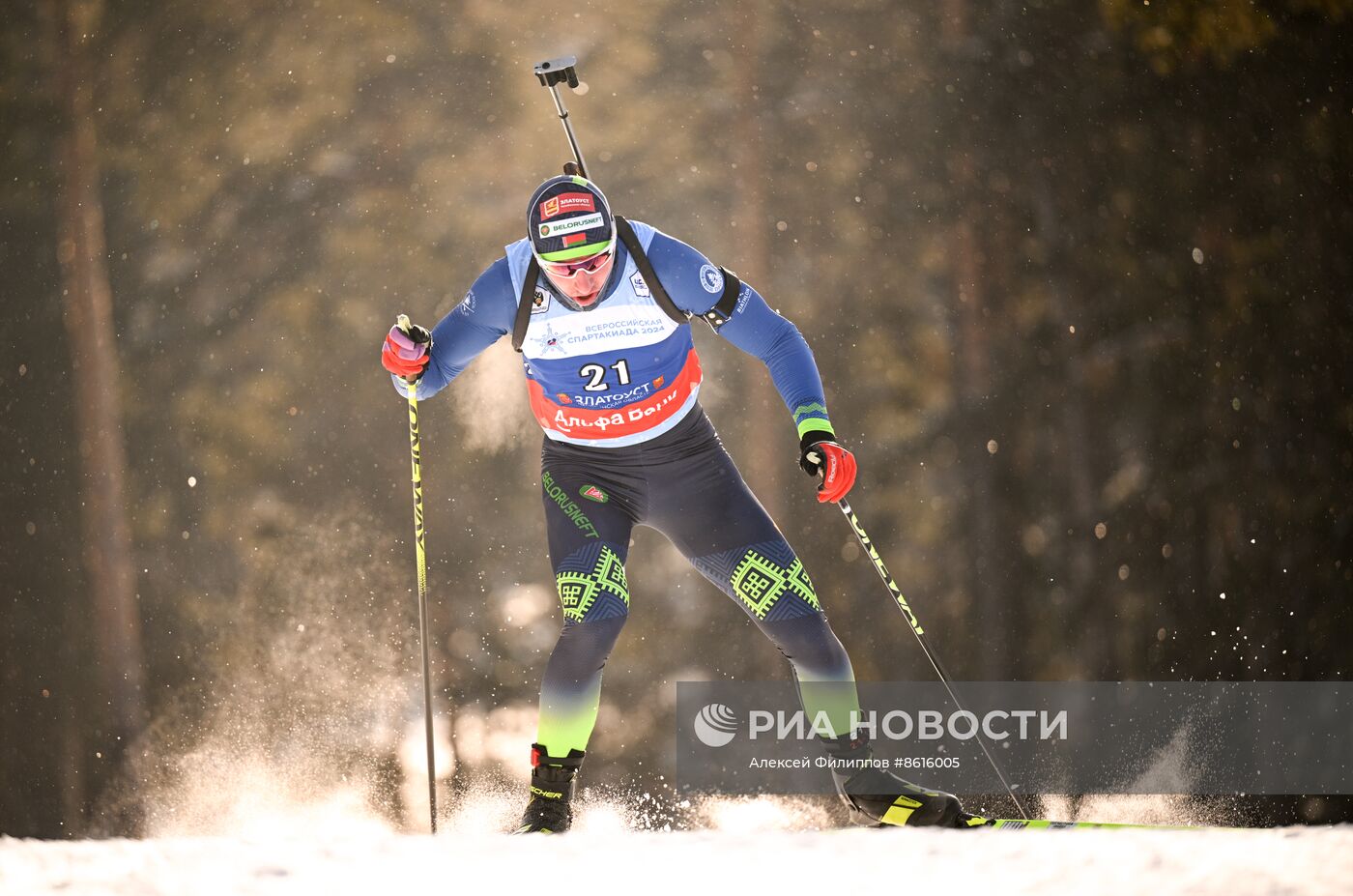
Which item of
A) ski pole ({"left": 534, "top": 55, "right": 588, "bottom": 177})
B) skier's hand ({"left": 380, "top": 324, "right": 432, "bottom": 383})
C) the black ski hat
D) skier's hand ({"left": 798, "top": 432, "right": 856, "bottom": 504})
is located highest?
ski pole ({"left": 534, "top": 55, "right": 588, "bottom": 177})

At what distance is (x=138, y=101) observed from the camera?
545 cm

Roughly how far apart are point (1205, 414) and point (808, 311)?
92.8 inches

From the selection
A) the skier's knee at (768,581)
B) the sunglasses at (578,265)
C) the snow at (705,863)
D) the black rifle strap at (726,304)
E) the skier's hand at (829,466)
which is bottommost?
the snow at (705,863)

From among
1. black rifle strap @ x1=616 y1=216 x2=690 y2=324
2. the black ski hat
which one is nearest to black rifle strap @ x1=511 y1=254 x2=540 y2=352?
the black ski hat

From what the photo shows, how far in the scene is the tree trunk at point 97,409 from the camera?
556cm

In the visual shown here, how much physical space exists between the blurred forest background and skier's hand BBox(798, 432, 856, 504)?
6.87 feet

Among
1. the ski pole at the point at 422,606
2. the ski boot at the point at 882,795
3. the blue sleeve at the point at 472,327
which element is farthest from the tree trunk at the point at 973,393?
the ski pole at the point at 422,606

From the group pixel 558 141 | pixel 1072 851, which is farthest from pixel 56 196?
pixel 1072 851

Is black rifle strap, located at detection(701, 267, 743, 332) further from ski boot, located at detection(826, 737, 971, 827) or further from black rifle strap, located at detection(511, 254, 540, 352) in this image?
ski boot, located at detection(826, 737, 971, 827)

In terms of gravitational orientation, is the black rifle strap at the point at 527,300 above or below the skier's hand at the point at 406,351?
above

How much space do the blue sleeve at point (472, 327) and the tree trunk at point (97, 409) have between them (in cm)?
286

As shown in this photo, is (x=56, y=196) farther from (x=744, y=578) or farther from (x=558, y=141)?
(x=744, y=578)

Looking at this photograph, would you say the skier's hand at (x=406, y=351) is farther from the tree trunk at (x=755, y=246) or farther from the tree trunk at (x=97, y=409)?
the tree trunk at (x=97, y=409)

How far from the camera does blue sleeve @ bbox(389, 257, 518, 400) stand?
11.7 ft
